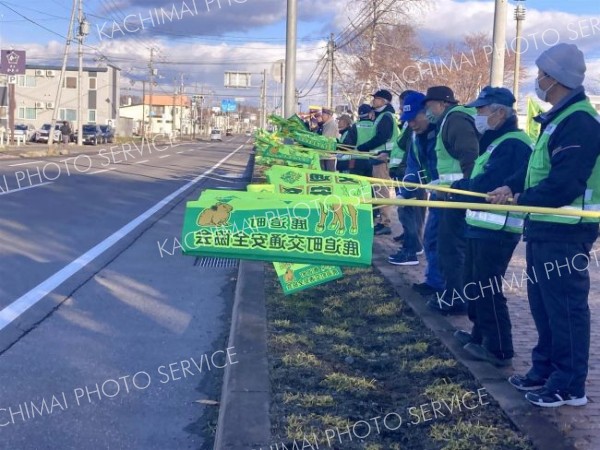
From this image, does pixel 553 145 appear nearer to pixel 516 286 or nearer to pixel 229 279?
pixel 516 286

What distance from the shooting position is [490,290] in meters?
5.29

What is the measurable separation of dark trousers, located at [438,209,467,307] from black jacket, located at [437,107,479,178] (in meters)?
0.35

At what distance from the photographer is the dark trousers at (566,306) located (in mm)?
4395

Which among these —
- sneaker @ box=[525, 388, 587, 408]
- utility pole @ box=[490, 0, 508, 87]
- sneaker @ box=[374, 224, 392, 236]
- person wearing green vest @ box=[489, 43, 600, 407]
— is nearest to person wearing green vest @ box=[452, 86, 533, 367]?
person wearing green vest @ box=[489, 43, 600, 407]

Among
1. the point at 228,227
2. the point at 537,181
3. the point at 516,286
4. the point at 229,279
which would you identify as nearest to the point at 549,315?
the point at 537,181

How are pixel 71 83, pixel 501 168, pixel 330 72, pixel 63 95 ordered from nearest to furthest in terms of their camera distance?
pixel 501 168, pixel 330 72, pixel 63 95, pixel 71 83

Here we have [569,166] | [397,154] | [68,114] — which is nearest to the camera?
[569,166]

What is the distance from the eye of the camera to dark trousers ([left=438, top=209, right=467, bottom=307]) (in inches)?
252

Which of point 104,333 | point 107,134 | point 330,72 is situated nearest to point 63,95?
point 107,134

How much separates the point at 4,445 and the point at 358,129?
350 inches

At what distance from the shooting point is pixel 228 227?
4.48 meters

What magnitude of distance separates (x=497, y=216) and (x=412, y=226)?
4.13 m

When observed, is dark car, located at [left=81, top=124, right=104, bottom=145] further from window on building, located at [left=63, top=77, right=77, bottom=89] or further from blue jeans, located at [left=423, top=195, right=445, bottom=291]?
blue jeans, located at [left=423, top=195, right=445, bottom=291]

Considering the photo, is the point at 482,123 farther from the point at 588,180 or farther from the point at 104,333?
the point at 104,333
